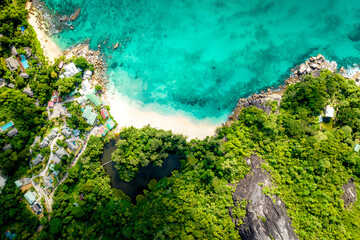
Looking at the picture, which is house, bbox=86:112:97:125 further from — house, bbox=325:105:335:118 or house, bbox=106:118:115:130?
house, bbox=325:105:335:118

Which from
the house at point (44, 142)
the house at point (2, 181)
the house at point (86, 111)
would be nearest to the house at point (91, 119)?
the house at point (86, 111)

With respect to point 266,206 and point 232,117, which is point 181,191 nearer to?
point 266,206

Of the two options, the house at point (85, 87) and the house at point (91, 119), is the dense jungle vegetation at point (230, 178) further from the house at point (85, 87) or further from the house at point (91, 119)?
the house at point (85, 87)

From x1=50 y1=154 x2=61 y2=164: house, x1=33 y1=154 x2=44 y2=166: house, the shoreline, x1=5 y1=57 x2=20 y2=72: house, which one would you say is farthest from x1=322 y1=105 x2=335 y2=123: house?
x1=5 y1=57 x2=20 y2=72: house

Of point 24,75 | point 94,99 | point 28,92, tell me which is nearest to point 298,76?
point 94,99

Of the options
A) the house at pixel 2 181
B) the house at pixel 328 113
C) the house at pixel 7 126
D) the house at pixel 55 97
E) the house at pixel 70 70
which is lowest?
the house at pixel 328 113

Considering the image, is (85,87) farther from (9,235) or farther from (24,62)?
(9,235)
